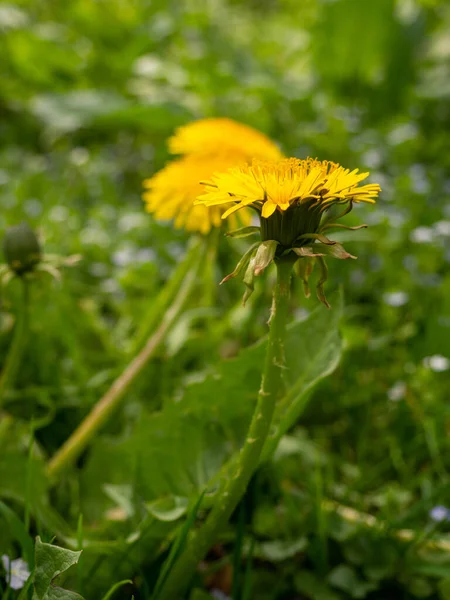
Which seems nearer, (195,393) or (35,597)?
(35,597)

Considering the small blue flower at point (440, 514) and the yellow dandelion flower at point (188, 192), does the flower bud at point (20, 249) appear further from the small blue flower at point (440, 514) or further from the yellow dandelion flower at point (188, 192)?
the small blue flower at point (440, 514)

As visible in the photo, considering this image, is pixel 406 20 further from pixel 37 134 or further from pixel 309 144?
pixel 37 134

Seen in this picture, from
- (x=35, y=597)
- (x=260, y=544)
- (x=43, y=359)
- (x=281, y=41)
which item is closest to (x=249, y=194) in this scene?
(x=35, y=597)

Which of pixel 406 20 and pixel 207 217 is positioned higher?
pixel 207 217

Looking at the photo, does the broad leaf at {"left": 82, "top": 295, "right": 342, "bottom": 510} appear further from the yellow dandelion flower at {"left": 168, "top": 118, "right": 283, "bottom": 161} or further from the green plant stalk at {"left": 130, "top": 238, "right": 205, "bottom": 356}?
Result: the yellow dandelion flower at {"left": 168, "top": 118, "right": 283, "bottom": 161}

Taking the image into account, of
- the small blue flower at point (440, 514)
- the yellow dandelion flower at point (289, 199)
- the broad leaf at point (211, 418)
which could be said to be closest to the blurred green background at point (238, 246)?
the small blue flower at point (440, 514)

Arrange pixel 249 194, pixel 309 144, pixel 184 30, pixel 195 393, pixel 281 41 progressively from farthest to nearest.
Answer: pixel 281 41 → pixel 184 30 → pixel 309 144 → pixel 195 393 → pixel 249 194

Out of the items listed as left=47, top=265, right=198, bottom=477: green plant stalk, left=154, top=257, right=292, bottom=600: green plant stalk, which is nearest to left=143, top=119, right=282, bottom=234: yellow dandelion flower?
left=47, top=265, right=198, bottom=477: green plant stalk

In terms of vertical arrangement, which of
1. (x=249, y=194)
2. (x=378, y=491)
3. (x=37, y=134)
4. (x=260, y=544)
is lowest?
(x=378, y=491)
